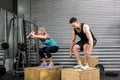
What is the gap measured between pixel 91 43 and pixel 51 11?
4.18m

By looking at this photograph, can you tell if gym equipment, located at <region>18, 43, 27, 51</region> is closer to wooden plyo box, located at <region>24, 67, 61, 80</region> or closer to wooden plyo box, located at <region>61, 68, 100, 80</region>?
wooden plyo box, located at <region>24, 67, 61, 80</region>

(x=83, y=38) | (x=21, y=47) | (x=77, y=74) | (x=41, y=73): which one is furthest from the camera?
(x=21, y=47)

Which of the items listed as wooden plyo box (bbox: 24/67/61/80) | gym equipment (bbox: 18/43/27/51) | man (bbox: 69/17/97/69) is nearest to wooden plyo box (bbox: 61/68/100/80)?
man (bbox: 69/17/97/69)

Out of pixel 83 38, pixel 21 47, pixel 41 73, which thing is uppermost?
pixel 83 38

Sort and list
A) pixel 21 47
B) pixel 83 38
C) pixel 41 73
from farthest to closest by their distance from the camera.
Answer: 1. pixel 21 47
2. pixel 41 73
3. pixel 83 38

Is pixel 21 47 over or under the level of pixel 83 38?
under

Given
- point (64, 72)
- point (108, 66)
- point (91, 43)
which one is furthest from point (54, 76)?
point (108, 66)

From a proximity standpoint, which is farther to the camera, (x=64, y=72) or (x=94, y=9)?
(x=94, y=9)

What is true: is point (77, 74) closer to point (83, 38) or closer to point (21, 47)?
point (83, 38)

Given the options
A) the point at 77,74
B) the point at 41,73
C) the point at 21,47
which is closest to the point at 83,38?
the point at 77,74

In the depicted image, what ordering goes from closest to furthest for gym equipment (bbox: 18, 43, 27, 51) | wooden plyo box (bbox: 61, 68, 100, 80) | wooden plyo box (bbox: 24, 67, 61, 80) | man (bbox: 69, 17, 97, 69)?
1. wooden plyo box (bbox: 61, 68, 100, 80)
2. man (bbox: 69, 17, 97, 69)
3. wooden plyo box (bbox: 24, 67, 61, 80)
4. gym equipment (bbox: 18, 43, 27, 51)

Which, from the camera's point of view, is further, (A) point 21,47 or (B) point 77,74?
(A) point 21,47

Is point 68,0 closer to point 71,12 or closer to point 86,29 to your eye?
point 71,12

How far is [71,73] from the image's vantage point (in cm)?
544
